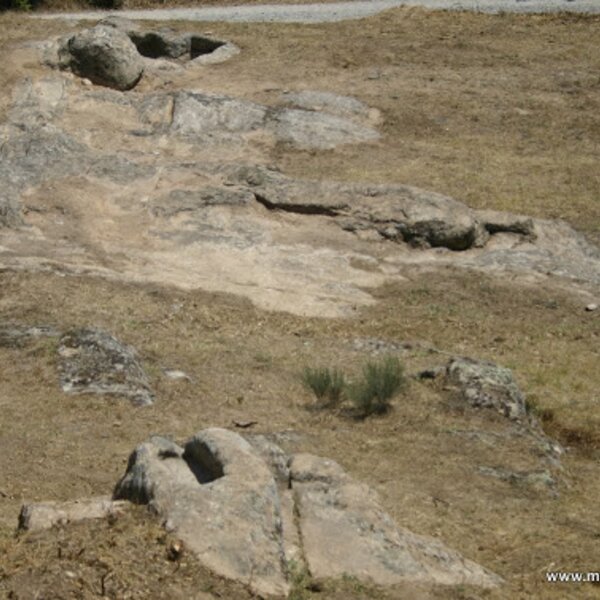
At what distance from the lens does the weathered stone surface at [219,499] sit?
7.41 metres

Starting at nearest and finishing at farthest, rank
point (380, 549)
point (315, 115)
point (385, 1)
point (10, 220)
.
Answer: point (380, 549), point (10, 220), point (315, 115), point (385, 1)

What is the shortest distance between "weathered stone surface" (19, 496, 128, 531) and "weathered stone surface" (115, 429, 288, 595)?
0.71ft

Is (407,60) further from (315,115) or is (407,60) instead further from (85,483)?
(85,483)

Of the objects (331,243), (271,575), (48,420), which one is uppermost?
(271,575)

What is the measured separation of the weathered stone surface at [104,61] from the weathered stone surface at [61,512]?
1500 centimetres

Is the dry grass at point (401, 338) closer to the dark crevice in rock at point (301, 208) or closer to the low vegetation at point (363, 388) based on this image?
the low vegetation at point (363, 388)

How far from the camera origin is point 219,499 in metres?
7.75

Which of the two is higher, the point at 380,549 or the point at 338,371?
the point at 380,549

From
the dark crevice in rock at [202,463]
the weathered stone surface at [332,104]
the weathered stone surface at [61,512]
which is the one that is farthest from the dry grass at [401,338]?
the dark crevice in rock at [202,463]

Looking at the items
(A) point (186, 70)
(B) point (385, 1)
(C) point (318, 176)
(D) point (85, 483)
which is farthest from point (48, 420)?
(B) point (385, 1)

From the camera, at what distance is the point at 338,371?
494 inches

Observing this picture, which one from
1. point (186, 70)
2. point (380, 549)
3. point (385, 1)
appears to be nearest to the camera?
point (380, 549)

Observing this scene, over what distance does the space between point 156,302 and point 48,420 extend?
161 inches

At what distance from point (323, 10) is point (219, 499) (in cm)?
2137
